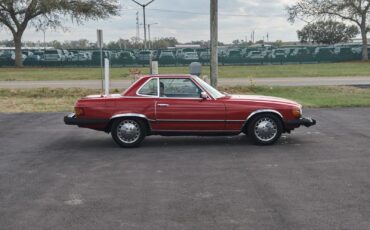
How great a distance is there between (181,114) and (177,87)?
0.54 m

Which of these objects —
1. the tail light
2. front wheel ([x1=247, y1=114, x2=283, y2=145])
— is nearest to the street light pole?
front wheel ([x1=247, y1=114, x2=283, y2=145])

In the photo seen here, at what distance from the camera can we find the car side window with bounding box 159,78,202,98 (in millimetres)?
9359

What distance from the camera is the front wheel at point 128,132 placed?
9.25 metres

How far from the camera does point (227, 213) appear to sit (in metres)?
5.29

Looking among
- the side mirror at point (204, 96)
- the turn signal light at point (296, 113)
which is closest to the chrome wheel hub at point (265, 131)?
the turn signal light at point (296, 113)

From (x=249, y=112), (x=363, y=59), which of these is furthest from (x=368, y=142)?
(x=363, y=59)

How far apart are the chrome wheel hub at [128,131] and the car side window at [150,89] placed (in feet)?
1.89

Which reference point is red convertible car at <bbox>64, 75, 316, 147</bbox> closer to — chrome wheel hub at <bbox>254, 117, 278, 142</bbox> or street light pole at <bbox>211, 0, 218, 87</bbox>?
chrome wheel hub at <bbox>254, 117, 278, 142</bbox>

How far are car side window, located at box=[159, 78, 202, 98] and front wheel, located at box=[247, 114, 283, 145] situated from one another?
4.07ft

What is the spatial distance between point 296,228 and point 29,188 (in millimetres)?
3397

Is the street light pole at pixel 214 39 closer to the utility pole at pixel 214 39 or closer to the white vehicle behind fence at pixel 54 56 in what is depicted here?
the utility pole at pixel 214 39

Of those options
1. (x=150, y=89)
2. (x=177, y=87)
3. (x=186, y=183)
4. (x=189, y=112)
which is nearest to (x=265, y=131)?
(x=189, y=112)

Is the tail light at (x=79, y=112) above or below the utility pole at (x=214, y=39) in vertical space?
below

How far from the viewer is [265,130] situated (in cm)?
924
